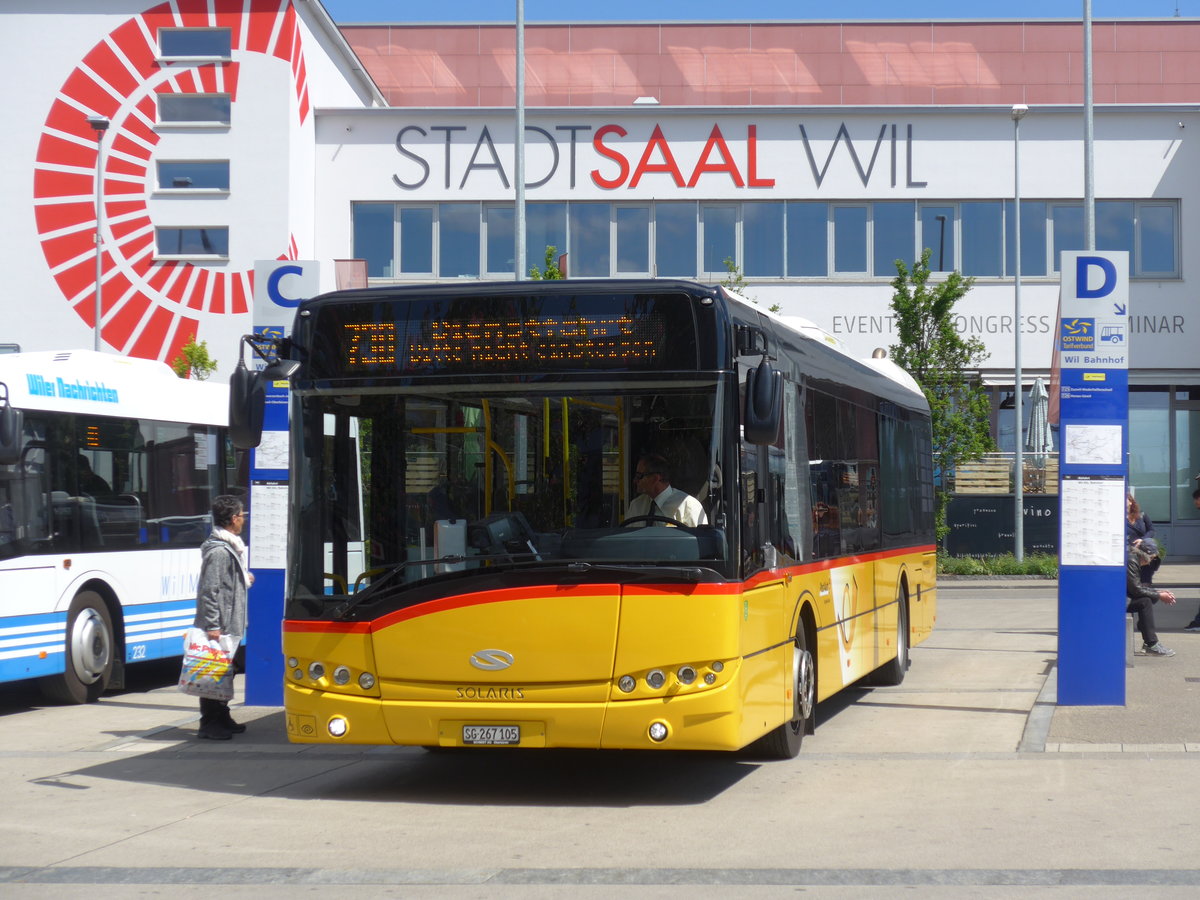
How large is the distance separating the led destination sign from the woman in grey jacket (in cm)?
308

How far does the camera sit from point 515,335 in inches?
363

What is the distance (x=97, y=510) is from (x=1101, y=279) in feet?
29.0

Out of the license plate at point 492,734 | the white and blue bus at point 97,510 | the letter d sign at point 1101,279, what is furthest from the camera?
the white and blue bus at point 97,510

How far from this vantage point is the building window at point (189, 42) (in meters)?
42.8

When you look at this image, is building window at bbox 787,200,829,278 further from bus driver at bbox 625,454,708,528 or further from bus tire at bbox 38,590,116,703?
bus driver at bbox 625,454,708,528

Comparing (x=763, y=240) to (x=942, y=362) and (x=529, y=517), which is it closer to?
(x=942, y=362)

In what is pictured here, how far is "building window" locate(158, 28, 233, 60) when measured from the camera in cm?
4284

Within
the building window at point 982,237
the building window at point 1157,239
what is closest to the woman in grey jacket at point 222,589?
the building window at point 982,237

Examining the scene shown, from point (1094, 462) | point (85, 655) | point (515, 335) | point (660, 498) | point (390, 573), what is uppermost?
point (515, 335)

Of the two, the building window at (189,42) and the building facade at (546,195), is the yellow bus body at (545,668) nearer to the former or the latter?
the building facade at (546,195)

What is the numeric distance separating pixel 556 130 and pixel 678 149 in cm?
314

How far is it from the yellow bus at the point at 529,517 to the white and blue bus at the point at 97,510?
14.8 ft

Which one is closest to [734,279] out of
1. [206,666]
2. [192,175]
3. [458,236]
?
[458,236]

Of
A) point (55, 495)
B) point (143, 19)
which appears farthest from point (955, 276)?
point (55, 495)
